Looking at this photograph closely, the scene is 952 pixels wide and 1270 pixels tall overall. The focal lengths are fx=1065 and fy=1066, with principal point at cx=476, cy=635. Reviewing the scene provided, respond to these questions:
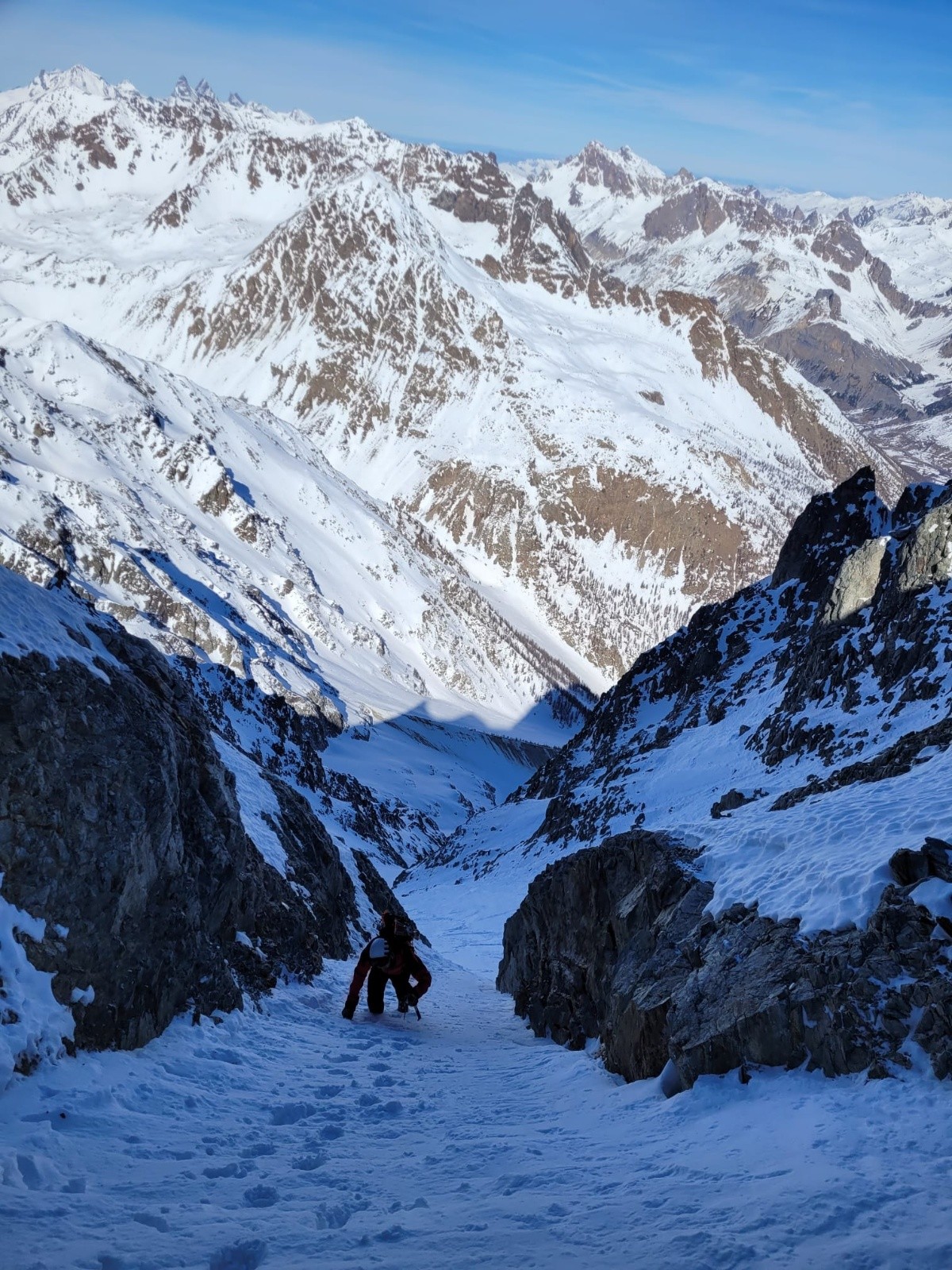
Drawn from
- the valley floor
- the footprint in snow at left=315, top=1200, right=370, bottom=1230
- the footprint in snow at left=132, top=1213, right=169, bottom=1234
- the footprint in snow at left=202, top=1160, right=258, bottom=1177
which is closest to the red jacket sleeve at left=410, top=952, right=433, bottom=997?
the valley floor

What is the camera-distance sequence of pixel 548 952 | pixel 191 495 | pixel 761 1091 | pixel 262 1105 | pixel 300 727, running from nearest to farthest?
pixel 761 1091 < pixel 262 1105 < pixel 548 952 < pixel 300 727 < pixel 191 495

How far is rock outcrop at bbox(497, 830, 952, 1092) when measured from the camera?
9.56 m

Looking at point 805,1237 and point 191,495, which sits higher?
point 191,495

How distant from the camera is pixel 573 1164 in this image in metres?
9.14

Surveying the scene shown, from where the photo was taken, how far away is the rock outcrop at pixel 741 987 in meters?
9.56

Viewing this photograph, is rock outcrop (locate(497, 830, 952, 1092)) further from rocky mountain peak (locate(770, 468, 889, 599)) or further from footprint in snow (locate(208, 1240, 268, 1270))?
rocky mountain peak (locate(770, 468, 889, 599))

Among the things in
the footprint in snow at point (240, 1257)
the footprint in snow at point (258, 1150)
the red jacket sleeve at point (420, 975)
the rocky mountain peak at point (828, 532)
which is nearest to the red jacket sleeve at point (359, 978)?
the red jacket sleeve at point (420, 975)

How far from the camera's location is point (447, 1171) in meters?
9.05

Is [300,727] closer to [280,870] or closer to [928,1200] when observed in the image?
[280,870]

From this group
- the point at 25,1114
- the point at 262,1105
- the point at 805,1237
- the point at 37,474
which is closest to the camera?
the point at 805,1237

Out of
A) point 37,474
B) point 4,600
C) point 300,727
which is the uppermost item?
point 37,474

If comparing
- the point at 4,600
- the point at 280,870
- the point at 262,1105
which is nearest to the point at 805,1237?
the point at 262,1105

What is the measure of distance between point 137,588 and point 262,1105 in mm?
117126

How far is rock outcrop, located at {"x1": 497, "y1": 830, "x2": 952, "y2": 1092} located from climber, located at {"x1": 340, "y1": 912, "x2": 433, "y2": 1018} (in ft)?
8.54
